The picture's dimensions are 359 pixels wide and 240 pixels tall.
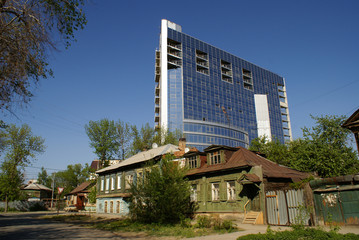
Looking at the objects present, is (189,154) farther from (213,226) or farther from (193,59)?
(193,59)

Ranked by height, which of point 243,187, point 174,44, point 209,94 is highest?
point 174,44

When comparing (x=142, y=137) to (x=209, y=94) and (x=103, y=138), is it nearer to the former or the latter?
(x=103, y=138)

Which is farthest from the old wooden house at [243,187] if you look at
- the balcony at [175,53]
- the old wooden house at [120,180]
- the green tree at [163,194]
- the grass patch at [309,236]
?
the balcony at [175,53]

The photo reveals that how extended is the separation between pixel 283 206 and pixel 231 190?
4721mm

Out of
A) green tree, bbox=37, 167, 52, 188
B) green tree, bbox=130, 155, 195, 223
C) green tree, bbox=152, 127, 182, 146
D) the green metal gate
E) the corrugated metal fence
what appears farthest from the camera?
green tree, bbox=37, 167, 52, 188

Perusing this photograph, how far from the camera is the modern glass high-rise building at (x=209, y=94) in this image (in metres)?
75.0

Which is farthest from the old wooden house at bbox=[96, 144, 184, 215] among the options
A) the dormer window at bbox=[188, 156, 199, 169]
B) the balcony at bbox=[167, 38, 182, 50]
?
the balcony at bbox=[167, 38, 182, 50]

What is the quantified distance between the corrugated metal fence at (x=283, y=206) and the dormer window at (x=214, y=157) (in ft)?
18.9

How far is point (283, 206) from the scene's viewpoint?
15484 mm

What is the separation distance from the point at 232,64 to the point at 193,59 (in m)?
19.6

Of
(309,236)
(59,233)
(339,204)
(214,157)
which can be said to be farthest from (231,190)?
(59,233)

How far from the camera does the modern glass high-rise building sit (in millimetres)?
75000

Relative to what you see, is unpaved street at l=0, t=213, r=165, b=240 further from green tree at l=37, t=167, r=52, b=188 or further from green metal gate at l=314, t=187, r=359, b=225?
green tree at l=37, t=167, r=52, b=188

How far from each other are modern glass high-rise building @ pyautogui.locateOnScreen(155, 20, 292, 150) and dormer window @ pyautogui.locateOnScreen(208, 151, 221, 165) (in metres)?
47.1
